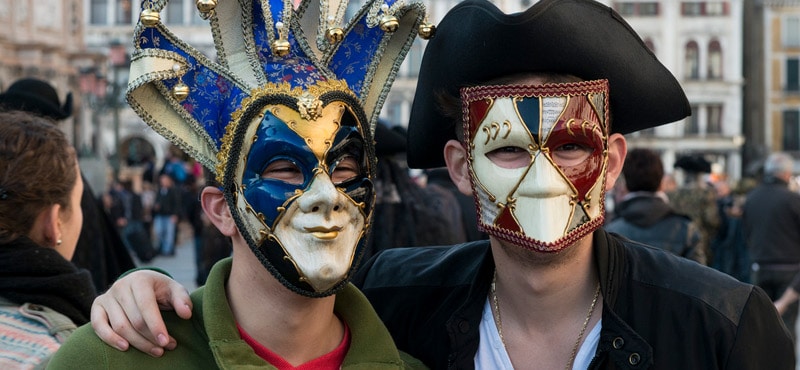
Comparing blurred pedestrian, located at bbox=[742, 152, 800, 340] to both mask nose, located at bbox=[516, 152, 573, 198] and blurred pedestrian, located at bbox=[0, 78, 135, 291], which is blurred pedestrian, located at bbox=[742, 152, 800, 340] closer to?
blurred pedestrian, located at bbox=[0, 78, 135, 291]

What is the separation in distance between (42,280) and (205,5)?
0.98 m

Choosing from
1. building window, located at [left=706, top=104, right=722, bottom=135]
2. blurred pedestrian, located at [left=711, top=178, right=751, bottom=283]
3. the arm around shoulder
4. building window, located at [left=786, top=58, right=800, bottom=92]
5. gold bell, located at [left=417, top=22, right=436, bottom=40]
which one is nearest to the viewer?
the arm around shoulder

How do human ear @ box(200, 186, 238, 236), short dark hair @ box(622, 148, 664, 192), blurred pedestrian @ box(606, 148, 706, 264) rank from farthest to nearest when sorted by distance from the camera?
short dark hair @ box(622, 148, 664, 192)
blurred pedestrian @ box(606, 148, 706, 264)
human ear @ box(200, 186, 238, 236)

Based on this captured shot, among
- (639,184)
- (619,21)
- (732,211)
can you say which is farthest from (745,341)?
(732,211)

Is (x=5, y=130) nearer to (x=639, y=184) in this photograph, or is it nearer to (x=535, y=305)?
(x=535, y=305)

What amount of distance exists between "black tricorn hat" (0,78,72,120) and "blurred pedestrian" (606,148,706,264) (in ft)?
10.8

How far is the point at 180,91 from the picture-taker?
3207 mm

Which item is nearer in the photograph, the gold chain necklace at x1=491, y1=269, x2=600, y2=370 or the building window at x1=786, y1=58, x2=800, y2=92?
the gold chain necklace at x1=491, y1=269, x2=600, y2=370

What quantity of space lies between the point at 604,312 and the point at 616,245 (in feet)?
0.82

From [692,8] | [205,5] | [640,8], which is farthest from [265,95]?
[692,8]

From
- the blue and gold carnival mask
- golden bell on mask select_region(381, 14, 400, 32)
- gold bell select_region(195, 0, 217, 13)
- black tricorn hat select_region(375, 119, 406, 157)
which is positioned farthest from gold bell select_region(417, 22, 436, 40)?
black tricorn hat select_region(375, 119, 406, 157)

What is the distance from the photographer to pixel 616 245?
348 cm

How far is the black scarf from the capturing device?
3.38 m

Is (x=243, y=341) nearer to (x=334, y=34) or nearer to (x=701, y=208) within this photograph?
(x=334, y=34)
